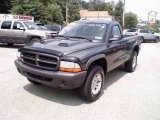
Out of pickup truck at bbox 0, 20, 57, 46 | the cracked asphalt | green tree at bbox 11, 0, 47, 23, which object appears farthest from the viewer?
green tree at bbox 11, 0, 47, 23

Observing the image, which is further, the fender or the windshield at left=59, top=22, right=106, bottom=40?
the windshield at left=59, top=22, right=106, bottom=40

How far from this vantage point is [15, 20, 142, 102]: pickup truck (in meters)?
4.39

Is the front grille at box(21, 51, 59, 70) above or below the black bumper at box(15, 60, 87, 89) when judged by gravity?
above

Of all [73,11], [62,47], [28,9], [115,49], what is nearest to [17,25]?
[115,49]

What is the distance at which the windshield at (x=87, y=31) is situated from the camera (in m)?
5.73

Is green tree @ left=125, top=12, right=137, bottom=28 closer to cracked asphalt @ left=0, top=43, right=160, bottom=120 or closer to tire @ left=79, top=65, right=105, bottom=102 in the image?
cracked asphalt @ left=0, top=43, right=160, bottom=120

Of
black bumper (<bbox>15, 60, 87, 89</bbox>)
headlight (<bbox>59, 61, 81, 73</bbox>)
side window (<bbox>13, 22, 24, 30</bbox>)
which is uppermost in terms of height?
side window (<bbox>13, 22, 24, 30</bbox>)

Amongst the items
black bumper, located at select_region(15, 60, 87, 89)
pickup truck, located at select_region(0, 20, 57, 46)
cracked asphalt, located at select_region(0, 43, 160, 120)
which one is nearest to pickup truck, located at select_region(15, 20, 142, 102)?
black bumper, located at select_region(15, 60, 87, 89)

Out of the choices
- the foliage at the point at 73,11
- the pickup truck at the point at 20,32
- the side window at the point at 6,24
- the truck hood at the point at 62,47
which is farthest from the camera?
the foliage at the point at 73,11

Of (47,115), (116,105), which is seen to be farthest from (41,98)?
(116,105)

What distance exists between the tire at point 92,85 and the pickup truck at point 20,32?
855 cm

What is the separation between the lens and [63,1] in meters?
64.1

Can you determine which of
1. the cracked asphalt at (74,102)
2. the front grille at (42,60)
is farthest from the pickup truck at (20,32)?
the front grille at (42,60)

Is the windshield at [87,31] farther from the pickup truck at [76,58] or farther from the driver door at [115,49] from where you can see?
the driver door at [115,49]
